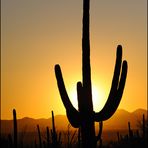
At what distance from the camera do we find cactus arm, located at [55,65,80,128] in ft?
31.4

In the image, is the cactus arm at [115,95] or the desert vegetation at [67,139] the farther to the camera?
the desert vegetation at [67,139]

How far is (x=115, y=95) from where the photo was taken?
952cm

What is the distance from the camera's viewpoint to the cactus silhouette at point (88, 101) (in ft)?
31.1

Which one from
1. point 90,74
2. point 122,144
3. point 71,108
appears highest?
point 90,74

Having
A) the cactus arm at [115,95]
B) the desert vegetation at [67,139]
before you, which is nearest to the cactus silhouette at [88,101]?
the cactus arm at [115,95]

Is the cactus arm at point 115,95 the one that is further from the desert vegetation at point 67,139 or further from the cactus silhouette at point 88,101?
the desert vegetation at point 67,139

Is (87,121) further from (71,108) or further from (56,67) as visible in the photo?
(56,67)

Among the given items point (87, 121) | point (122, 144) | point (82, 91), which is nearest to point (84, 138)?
point (87, 121)

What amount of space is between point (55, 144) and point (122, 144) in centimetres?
820

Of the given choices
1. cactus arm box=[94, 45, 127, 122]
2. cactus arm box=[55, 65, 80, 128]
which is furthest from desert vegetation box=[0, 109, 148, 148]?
cactus arm box=[94, 45, 127, 122]

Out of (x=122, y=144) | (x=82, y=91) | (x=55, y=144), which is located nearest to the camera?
(x=82, y=91)

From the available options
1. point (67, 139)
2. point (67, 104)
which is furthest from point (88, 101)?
point (67, 139)

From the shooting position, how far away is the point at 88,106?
9539mm

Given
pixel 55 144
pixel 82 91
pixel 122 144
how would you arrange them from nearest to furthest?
pixel 82 91
pixel 55 144
pixel 122 144
